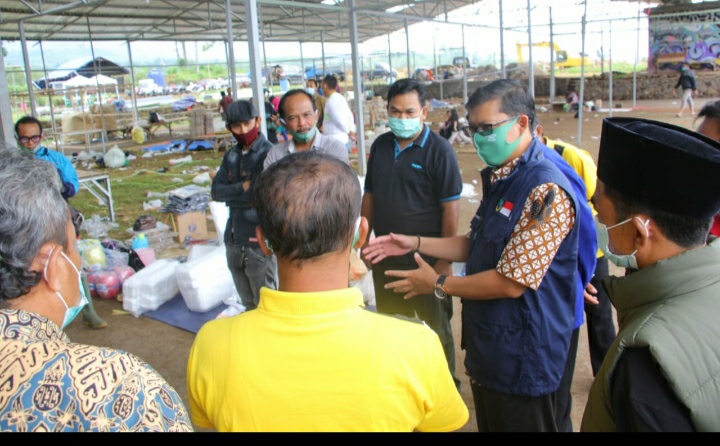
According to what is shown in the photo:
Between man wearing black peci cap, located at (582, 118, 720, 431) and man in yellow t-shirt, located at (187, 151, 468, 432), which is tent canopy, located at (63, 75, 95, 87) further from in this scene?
man wearing black peci cap, located at (582, 118, 720, 431)

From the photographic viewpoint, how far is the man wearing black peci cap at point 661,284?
103 centimetres

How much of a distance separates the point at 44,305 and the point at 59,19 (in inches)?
658

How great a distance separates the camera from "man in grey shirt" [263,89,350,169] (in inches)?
133

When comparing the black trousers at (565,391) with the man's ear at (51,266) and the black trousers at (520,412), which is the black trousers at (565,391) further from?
the man's ear at (51,266)

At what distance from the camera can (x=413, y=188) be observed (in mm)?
3150

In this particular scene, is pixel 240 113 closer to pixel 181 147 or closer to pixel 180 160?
pixel 180 160

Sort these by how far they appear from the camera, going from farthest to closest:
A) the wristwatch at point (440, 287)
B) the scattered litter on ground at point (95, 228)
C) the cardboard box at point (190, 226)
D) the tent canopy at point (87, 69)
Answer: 1. the tent canopy at point (87, 69)
2. the scattered litter on ground at point (95, 228)
3. the cardboard box at point (190, 226)
4. the wristwatch at point (440, 287)

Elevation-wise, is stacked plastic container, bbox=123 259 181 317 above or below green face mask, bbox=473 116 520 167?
below

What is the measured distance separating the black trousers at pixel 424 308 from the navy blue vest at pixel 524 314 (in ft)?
3.66

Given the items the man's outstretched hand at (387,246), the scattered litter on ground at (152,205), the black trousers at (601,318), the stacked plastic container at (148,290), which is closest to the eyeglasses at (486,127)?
the man's outstretched hand at (387,246)

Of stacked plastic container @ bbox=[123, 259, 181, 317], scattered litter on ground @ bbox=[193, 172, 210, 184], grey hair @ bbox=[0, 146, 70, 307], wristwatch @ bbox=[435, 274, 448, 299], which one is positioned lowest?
stacked plastic container @ bbox=[123, 259, 181, 317]

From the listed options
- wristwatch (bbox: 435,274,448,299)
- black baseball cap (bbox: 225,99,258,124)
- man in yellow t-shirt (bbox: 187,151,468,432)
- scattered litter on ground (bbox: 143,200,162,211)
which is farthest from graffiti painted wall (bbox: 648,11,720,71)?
man in yellow t-shirt (bbox: 187,151,468,432)

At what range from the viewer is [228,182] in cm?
365
